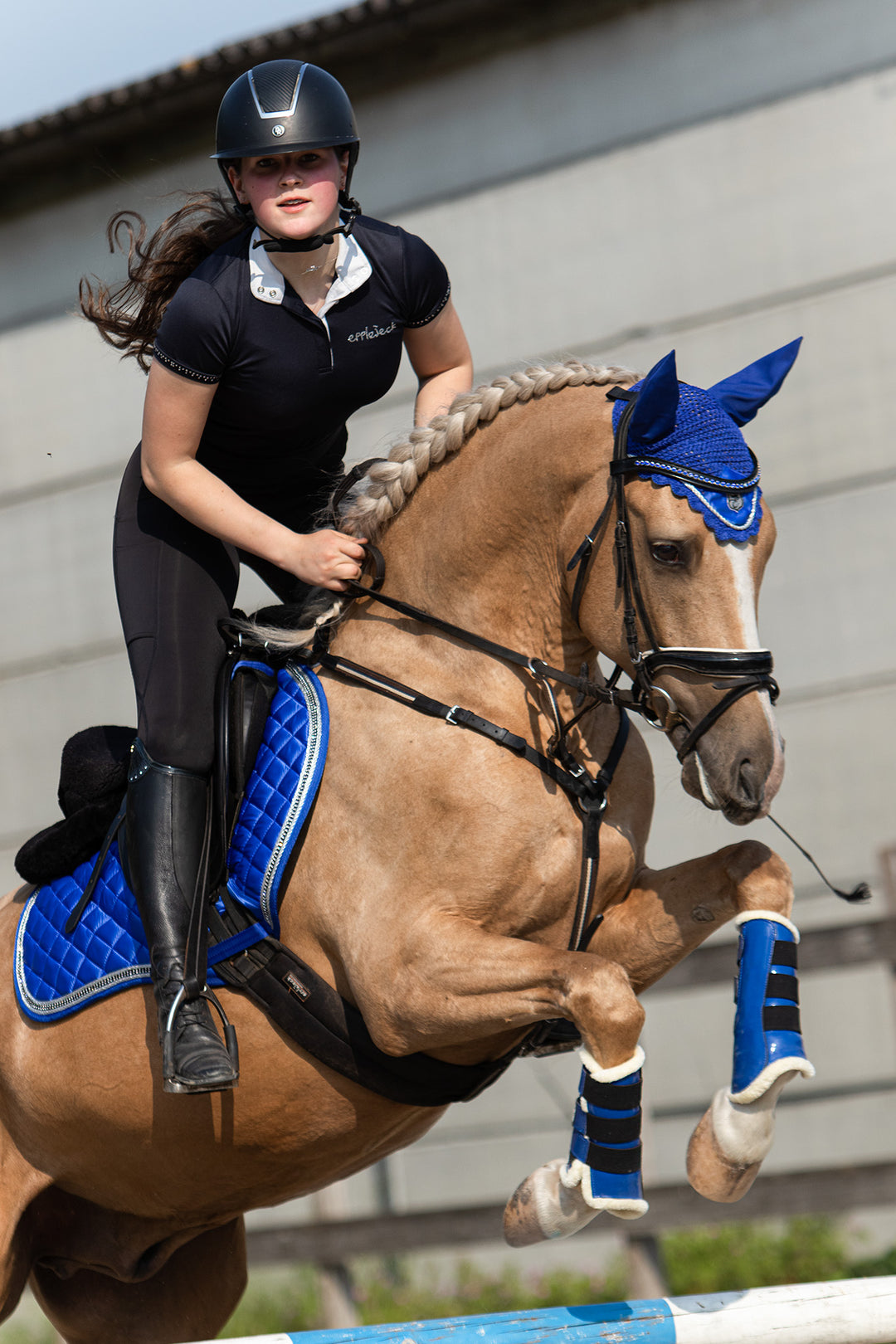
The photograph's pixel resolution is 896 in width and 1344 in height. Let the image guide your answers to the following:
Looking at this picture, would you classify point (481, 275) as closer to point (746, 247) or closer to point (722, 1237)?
point (746, 247)

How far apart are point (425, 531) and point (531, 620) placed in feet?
1.07

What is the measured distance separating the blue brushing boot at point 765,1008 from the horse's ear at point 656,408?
99 cm

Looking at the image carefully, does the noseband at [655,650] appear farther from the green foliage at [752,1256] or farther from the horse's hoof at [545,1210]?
the green foliage at [752,1256]

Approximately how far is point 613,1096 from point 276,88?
2.24m

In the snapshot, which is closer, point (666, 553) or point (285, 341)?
point (666, 553)

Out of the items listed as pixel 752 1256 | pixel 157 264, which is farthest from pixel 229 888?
pixel 752 1256

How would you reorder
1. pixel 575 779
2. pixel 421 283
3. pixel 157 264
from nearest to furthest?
1. pixel 575 779
2. pixel 421 283
3. pixel 157 264

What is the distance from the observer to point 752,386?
305 cm

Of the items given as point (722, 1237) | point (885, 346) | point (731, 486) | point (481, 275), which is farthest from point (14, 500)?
point (731, 486)

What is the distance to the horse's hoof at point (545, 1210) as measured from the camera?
2.70 meters

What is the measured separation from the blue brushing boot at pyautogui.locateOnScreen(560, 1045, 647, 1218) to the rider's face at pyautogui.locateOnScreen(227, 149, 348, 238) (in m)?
1.85

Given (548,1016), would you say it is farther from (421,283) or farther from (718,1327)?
(421,283)

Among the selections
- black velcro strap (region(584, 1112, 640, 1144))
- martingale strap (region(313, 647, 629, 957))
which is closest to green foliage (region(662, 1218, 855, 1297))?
martingale strap (region(313, 647, 629, 957))

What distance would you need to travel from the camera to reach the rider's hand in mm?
3154
